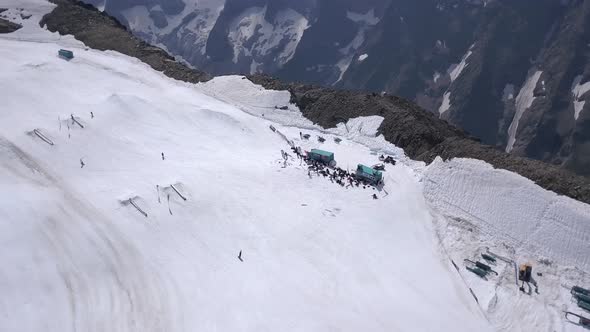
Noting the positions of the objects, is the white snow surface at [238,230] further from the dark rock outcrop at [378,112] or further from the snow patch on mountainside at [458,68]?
the snow patch on mountainside at [458,68]

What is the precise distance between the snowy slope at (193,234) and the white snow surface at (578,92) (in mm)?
133184

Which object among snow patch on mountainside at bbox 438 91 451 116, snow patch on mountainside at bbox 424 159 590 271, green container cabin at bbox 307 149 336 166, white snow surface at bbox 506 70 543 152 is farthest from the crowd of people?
snow patch on mountainside at bbox 438 91 451 116

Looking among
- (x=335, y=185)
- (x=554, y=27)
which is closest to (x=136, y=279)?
(x=335, y=185)

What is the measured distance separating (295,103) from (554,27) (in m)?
173

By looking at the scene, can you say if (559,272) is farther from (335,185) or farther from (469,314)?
(335,185)

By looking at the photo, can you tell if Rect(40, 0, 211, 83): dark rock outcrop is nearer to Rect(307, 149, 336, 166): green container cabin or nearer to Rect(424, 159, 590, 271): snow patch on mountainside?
Rect(307, 149, 336, 166): green container cabin

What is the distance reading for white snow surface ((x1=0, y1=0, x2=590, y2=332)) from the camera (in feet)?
101

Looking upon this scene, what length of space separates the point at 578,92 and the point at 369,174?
147 meters

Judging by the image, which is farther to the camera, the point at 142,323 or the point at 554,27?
the point at 554,27

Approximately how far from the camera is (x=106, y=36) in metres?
79.4

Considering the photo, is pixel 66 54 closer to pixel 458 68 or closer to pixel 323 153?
pixel 323 153

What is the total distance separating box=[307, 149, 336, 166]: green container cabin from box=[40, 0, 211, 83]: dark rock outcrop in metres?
28.0

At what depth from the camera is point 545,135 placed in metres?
151

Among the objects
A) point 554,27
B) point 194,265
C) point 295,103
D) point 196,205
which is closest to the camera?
point 194,265
